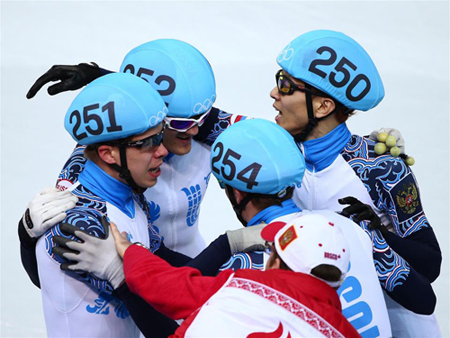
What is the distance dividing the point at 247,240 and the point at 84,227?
0.78 m

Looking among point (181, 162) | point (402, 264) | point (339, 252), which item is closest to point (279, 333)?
point (339, 252)

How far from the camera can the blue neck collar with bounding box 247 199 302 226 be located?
363cm

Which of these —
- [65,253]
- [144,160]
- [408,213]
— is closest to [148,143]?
[144,160]

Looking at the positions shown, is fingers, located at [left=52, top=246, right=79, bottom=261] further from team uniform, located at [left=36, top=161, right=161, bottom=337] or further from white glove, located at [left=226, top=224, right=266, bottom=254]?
white glove, located at [left=226, top=224, right=266, bottom=254]

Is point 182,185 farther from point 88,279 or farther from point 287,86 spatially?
point 88,279

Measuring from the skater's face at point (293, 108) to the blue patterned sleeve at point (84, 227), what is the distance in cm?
126

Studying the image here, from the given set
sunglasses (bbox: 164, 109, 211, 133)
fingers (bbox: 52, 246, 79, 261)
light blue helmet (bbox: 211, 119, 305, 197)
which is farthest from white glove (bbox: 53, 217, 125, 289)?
sunglasses (bbox: 164, 109, 211, 133)

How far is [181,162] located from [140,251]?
1.37 metres

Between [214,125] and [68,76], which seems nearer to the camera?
[68,76]

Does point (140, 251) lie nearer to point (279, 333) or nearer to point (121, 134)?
point (121, 134)

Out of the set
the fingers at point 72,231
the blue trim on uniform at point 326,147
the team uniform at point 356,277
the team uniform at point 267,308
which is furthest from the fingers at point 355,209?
the fingers at point 72,231

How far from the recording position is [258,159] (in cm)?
353

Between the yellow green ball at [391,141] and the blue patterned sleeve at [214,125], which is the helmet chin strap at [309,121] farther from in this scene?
the blue patterned sleeve at [214,125]

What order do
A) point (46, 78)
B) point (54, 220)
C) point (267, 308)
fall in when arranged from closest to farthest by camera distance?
point (267, 308) → point (54, 220) → point (46, 78)
